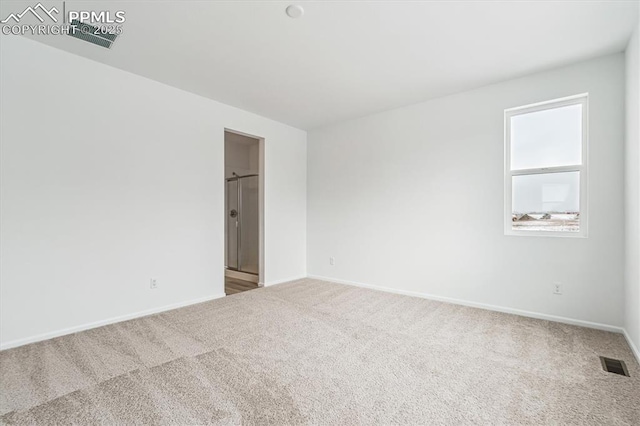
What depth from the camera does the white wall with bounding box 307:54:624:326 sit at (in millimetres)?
2773

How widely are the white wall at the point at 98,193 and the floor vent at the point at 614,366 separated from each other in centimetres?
390

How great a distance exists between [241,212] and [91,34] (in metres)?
3.69

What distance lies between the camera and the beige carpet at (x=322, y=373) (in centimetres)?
163

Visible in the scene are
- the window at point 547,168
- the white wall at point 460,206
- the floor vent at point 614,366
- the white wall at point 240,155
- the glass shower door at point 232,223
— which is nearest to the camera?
the floor vent at point 614,366

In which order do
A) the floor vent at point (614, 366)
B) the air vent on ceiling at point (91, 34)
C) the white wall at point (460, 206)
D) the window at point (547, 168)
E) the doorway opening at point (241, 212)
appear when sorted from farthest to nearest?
the doorway opening at point (241, 212) → the window at point (547, 168) → the white wall at point (460, 206) → the air vent on ceiling at point (91, 34) → the floor vent at point (614, 366)

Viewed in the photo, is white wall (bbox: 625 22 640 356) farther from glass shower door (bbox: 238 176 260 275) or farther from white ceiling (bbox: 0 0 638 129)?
glass shower door (bbox: 238 176 260 275)

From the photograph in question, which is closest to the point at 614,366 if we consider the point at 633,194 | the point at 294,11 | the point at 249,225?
the point at 633,194

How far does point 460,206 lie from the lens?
142 inches

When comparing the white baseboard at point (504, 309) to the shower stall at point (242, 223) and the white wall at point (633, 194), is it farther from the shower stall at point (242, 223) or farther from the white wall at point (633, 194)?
the shower stall at point (242, 223)

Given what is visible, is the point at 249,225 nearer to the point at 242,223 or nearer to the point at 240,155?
the point at 242,223

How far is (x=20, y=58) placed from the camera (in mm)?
2469

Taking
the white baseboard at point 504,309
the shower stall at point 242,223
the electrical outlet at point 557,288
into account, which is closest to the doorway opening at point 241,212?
the shower stall at point 242,223

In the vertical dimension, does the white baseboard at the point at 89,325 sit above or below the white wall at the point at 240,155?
below

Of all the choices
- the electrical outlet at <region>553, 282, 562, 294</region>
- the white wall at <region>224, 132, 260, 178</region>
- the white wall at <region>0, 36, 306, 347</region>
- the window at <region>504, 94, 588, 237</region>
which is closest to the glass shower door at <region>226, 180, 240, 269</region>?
the white wall at <region>224, 132, 260, 178</region>
